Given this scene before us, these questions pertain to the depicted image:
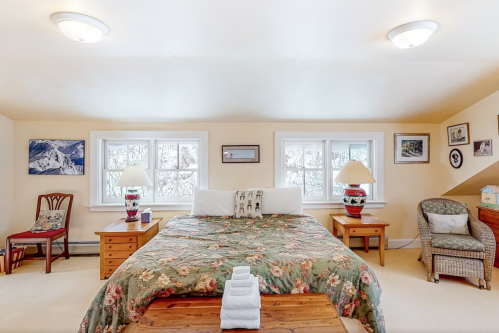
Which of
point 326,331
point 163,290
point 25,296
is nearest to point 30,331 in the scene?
point 25,296

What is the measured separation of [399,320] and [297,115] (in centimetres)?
245

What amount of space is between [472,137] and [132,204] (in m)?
4.53

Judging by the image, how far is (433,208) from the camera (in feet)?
9.75

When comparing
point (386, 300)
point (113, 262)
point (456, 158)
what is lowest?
point (386, 300)

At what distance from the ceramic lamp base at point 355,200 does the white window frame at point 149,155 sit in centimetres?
200

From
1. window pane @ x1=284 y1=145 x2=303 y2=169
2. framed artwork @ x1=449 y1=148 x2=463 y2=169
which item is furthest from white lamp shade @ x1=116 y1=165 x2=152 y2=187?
framed artwork @ x1=449 y1=148 x2=463 y2=169

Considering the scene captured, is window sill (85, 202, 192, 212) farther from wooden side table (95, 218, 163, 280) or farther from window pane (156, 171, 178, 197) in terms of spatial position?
wooden side table (95, 218, 163, 280)

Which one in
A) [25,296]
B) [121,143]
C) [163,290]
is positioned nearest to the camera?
[163,290]

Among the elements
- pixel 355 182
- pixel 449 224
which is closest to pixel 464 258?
pixel 449 224

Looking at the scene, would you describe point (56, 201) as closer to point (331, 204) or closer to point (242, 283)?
point (242, 283)

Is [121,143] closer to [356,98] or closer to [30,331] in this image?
[30,331]

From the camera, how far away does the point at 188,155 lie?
3.51 metres

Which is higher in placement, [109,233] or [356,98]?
[356,98]

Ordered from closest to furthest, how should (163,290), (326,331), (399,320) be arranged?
(326,331) → (163,290) → (399,320)
